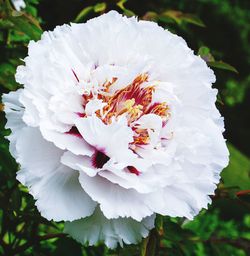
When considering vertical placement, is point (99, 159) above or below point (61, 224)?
above

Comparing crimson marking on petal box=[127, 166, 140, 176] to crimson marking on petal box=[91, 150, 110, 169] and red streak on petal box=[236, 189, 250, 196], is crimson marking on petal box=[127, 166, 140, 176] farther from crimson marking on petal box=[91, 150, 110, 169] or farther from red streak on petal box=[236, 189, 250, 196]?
red streak on petal box=[236, 189, 250, 196]

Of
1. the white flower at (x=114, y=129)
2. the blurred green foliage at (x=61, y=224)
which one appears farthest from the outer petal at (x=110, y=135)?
the blurred green foliage at (x=61, y=224)

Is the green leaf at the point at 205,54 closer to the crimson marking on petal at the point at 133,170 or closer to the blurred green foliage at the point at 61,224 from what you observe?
the blurred green foliage at the point at 61,224

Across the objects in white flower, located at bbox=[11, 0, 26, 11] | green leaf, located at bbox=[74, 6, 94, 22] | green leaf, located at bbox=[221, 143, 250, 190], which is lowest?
green leaf, located at bbox=[221, 143, 250, 190]

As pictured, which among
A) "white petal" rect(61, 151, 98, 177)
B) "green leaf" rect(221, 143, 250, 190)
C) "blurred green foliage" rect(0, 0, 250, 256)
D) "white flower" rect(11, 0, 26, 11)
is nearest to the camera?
"white petal" rect(61, 151, 98, 177)

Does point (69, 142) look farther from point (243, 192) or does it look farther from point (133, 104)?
point (243, 192)

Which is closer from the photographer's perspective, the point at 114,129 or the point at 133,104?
the point at 114,129

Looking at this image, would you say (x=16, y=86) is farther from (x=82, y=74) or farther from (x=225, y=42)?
(x=225, y=42)

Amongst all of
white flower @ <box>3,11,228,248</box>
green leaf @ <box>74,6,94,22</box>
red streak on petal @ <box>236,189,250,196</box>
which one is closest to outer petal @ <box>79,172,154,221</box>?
white flower @ <box>3,11,228,248</box>

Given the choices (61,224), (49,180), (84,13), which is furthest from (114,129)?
(61,224)
